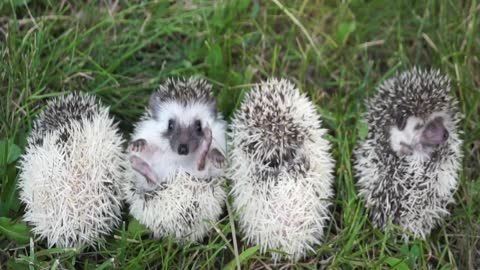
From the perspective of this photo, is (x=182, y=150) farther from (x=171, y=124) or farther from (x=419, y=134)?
(x=419, y=134)

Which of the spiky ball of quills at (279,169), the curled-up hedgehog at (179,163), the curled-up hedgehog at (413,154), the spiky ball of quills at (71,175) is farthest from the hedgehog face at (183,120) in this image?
the curled-up hedgehog at (413,154)

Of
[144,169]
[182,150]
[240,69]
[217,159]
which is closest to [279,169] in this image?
[217,159]

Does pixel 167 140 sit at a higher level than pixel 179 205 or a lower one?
higher

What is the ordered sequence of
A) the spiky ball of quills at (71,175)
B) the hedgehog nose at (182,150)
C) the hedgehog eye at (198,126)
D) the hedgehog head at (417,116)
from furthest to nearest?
the hedgehog eye at (198,126) → the hedgehog head at (417,116) → the hedgehog nose at (182,150) → the spiky ball of quills at (71,175)

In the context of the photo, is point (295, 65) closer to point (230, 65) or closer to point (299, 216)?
point (230, 65)

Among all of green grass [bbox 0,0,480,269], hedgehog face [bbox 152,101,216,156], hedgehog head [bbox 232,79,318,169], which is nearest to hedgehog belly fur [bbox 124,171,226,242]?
green grass [bbox 0,0,480,269]

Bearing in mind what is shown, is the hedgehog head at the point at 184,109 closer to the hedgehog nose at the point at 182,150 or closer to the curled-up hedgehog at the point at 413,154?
the hedgehog nose at the point at 182,150
